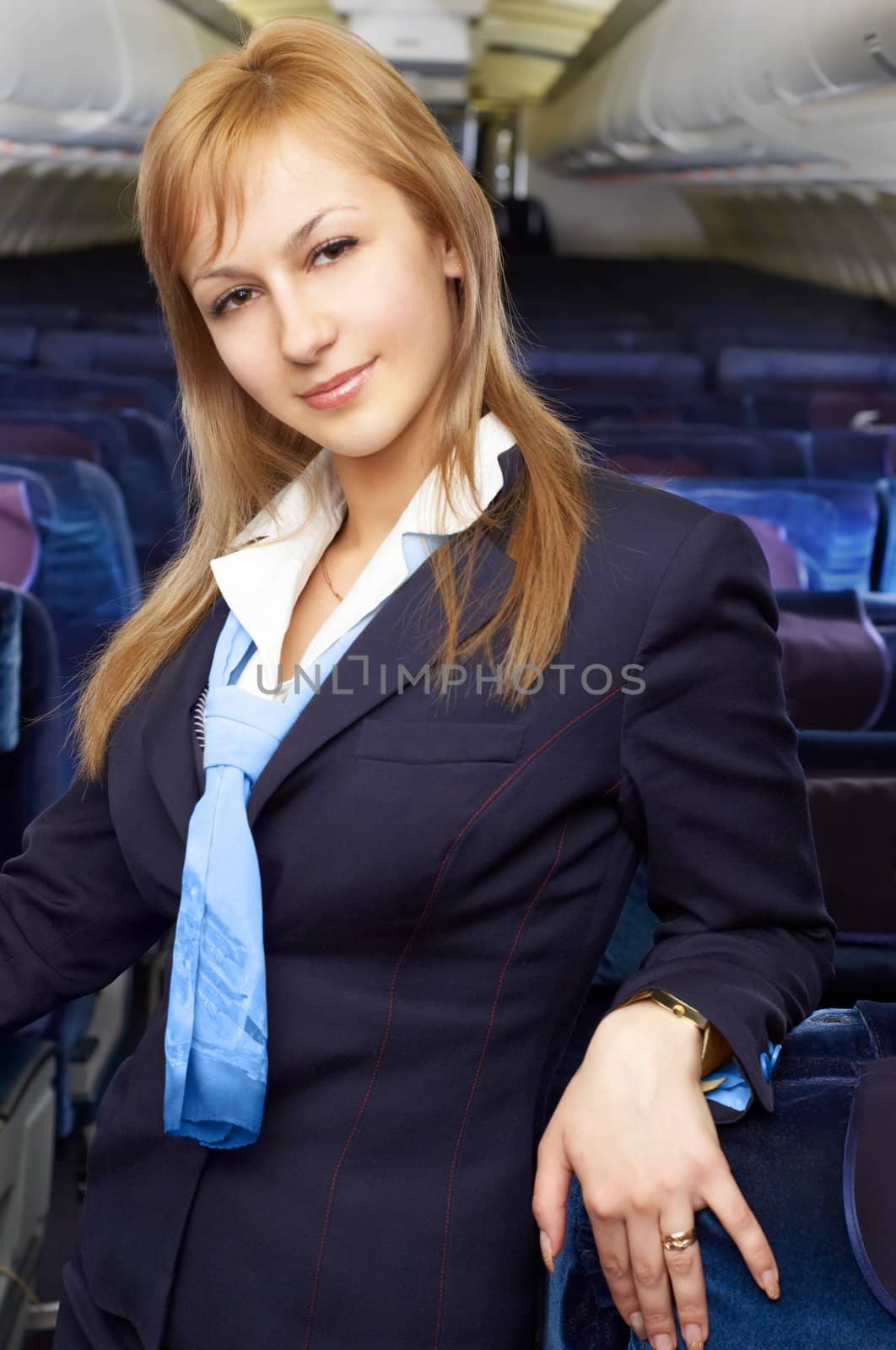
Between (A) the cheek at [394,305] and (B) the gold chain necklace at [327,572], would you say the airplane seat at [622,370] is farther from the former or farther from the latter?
(A) the cheek at [394,305]

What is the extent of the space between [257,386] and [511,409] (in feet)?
0.64

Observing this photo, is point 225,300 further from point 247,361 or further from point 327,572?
point 327,572

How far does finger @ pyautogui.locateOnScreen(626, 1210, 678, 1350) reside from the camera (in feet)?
2.87

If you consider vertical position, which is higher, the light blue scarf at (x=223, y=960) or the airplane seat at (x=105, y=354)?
the airplane seat at (x=105, y=354)

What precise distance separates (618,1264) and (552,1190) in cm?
6

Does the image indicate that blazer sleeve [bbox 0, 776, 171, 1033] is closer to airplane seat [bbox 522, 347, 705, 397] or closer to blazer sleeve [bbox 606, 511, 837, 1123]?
blazer sleeve [bbox 606, 511, 837, 1123]

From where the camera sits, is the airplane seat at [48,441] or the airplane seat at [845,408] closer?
the airplane seat at [48,441]

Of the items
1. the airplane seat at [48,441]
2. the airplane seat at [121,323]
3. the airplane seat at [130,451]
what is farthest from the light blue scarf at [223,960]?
the airplane seat at [121,323]

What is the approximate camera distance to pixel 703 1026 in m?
0.90

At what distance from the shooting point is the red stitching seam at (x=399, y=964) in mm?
995

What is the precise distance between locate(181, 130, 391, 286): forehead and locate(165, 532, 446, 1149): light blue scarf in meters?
0.29

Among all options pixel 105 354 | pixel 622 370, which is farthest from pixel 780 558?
pixel 105 354

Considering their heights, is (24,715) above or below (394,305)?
below

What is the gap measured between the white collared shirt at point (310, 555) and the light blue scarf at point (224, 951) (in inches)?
1.9
